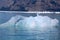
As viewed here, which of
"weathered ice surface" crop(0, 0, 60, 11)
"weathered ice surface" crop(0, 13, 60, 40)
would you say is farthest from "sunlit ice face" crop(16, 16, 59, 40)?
"weathered ice surface" crop(0, 0, 60, 11)

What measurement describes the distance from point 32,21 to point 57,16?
0.46 meters

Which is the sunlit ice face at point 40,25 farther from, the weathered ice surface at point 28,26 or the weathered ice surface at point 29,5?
the weathered ice surface at point 29,5

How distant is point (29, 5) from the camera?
3.92m

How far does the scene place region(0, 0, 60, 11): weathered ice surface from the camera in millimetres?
3902

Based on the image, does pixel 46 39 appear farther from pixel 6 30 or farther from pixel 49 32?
pixel 6 30

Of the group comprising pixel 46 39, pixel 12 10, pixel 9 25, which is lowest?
pixel 46 39

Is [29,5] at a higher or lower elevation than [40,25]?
higher

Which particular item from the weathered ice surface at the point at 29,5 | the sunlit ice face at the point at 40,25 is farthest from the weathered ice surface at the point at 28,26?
the weathered ice surface at the point at 29,5

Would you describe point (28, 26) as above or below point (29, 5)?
below

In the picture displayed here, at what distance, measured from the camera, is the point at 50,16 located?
3906mm

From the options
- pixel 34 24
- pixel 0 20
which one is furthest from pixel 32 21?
pixel 0 20

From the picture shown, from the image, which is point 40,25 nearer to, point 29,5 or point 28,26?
point 28,26

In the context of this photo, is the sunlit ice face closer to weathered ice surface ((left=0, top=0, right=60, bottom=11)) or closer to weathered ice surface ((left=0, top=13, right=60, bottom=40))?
weathered ice surface ((left=0, top=13, right=60, bottom=40))

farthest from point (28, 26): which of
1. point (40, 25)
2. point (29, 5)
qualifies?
point (29, 5)
